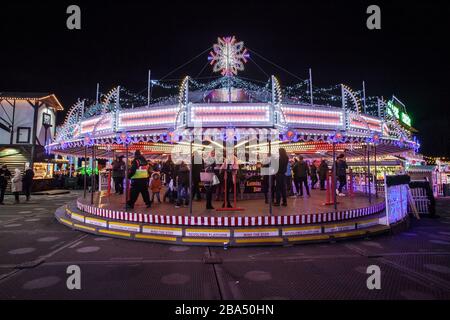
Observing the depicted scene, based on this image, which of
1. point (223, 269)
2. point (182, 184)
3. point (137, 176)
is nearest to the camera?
point (223, 269)

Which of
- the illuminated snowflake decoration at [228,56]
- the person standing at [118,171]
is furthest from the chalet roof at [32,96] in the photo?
the illuminated snowflake decoration at [228,56]

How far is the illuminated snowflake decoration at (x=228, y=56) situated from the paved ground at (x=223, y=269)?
6.11 metres

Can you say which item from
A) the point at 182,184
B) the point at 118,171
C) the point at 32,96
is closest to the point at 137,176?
the point at 182,184

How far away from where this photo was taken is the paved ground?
10.7ft

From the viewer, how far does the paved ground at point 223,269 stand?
Result: 128 inches

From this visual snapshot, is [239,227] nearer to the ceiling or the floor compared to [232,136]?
nearer to the floor

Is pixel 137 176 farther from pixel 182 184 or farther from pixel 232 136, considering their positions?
pixel 232 136

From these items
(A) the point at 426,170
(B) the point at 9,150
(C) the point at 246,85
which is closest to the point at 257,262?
(C) the point at 246,85

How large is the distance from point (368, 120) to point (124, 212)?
807 centimetres

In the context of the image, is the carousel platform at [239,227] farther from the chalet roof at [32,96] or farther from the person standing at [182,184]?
the chalet roof at [32,96]

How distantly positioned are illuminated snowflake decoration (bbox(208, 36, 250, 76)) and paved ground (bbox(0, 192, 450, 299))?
241 inches

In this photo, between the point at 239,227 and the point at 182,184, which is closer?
the point at 239,227

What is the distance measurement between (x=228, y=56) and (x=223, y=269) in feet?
23.0

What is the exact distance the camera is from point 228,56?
8.70 metres
